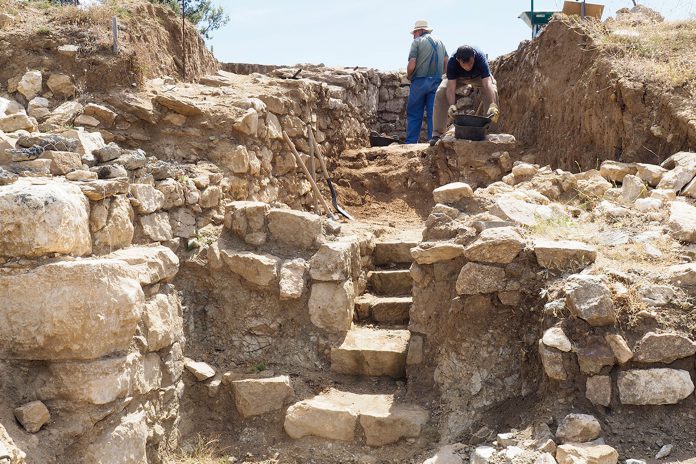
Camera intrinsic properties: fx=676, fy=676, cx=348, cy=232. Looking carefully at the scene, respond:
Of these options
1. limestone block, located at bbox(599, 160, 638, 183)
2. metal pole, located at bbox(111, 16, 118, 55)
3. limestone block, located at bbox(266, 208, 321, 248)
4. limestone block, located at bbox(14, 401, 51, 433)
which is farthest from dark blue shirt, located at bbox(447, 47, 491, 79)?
limestone block, located at bbox(14, 401, 51, 433)

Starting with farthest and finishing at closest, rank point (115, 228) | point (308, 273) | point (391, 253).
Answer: point (391, 253) → point (308, 273) → point (115, 228)

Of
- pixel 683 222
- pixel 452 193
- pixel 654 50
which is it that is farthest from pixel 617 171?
pixel 654 50

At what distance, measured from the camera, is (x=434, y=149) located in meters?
8.25

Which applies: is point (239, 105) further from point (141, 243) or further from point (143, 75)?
point (141, 243)

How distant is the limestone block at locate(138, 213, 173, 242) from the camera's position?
15.0ft

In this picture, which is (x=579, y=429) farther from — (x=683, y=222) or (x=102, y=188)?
(x=102, y=188)

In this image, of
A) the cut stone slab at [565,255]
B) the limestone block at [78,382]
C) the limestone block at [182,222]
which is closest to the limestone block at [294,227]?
the limestone block at [182,222]

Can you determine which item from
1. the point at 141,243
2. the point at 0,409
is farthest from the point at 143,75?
the point at 0,409

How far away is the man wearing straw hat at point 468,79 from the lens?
773cm

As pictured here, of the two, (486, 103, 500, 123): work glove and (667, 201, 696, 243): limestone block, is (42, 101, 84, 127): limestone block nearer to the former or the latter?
(486, 103, 500, 123): work glove

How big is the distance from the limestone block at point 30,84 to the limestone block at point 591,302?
469 centimetres

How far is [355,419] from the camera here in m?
4.61

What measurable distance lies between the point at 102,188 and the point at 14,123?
113 centimetres

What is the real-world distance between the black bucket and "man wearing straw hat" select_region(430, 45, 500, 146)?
0.10 m
